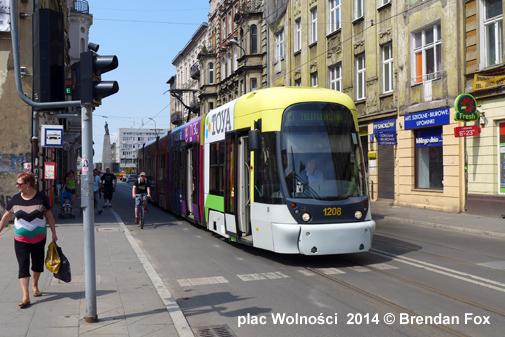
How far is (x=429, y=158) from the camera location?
21516 millimetres

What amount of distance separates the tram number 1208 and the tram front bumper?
0.61 ft

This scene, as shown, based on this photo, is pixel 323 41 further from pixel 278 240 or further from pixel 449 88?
pixel 278 240

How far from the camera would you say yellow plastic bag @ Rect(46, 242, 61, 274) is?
6570 mm

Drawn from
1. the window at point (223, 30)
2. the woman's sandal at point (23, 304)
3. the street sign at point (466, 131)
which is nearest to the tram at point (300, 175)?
the woman's sandal at point (23, 304)

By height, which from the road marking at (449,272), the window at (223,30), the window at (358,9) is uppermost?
the window at (223,30)

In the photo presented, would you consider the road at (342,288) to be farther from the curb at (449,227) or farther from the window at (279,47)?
the window at (279,47)

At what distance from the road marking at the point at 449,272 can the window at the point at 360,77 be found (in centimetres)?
1670

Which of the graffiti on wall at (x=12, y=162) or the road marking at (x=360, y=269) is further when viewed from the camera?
the graffiti on wall at (x=12, y=162)

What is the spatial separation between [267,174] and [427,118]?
13448mm

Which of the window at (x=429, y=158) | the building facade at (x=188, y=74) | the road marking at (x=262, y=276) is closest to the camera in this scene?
the road marking at (x=262, y=276)

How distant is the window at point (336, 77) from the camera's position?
2812 cm

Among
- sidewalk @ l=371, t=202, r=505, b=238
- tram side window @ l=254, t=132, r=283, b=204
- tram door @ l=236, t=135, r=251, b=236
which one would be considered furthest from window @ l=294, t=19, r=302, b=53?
tram side window @ l=254, t=132, r=283, b=204

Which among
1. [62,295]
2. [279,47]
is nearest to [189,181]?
[62,295]

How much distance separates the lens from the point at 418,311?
611 centimetres
